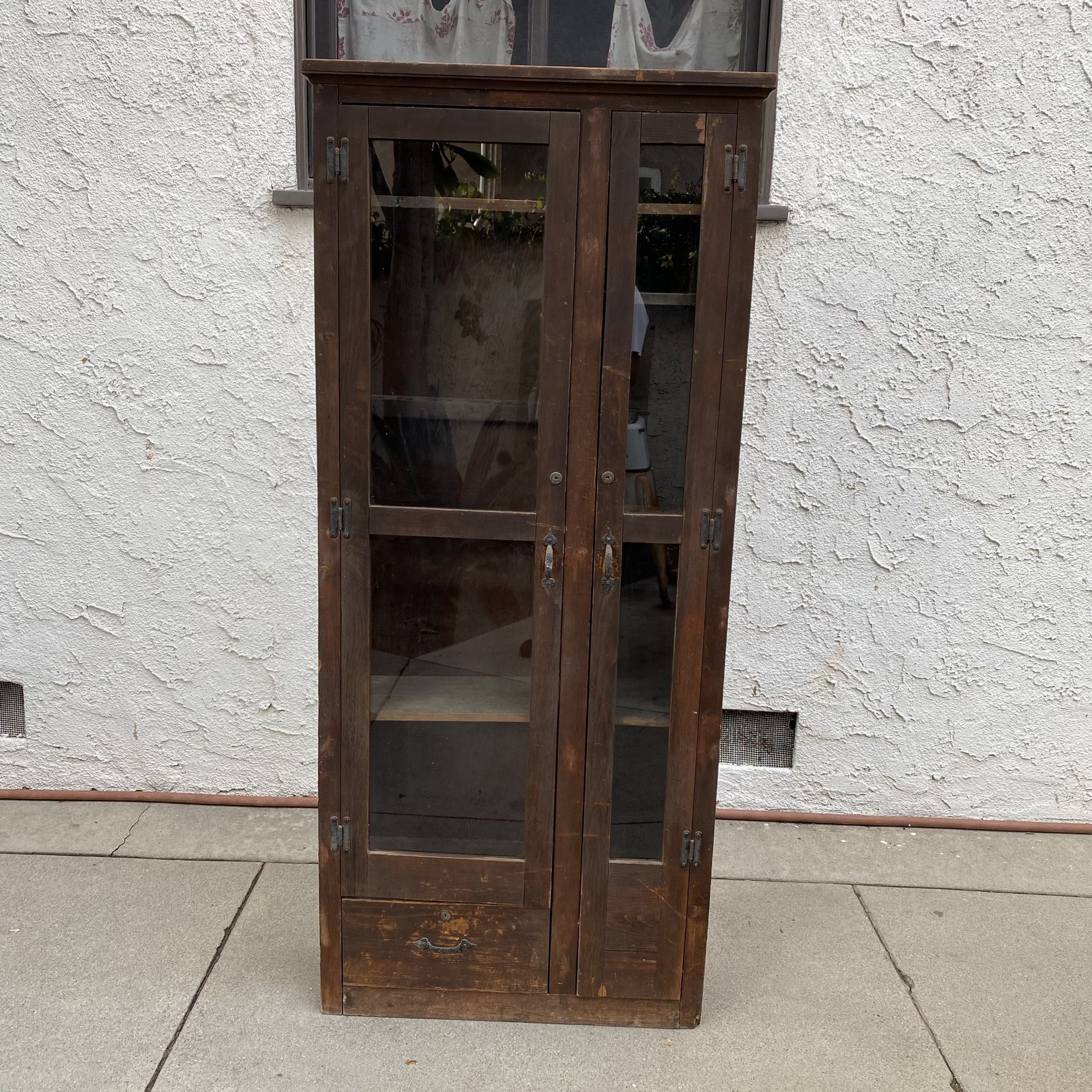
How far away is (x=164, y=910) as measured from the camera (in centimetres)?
298

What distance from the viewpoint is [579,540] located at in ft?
7.75

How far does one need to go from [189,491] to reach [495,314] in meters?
1.60

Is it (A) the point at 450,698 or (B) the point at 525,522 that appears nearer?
(B) the point at 525,522

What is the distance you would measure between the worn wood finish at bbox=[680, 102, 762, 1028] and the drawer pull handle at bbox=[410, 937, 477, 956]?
0.53 m

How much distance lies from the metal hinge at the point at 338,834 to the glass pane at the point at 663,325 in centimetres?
101

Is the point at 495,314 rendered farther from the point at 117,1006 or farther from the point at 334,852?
the point at 117,1006

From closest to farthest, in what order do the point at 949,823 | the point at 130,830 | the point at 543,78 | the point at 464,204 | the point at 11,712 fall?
the point at 543,78 → the point at 464,204 → the point at 130,830 → the point at 949,823 → the point at 11,712

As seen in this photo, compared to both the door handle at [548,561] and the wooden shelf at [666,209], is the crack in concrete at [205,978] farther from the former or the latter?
the wooden shelf at [666,209]

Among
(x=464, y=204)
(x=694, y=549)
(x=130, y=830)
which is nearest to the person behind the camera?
(x=464, y=204)

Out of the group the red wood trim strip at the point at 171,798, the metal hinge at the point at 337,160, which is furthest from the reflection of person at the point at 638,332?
the red wood trim strip at the point at 171,798

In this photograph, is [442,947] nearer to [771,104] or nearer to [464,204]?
[464,204]

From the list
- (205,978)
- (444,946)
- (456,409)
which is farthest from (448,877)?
(456,409)

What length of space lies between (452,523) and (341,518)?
25 centimetres

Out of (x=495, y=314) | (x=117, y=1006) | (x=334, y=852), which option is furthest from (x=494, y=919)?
(x=495, y=314)
